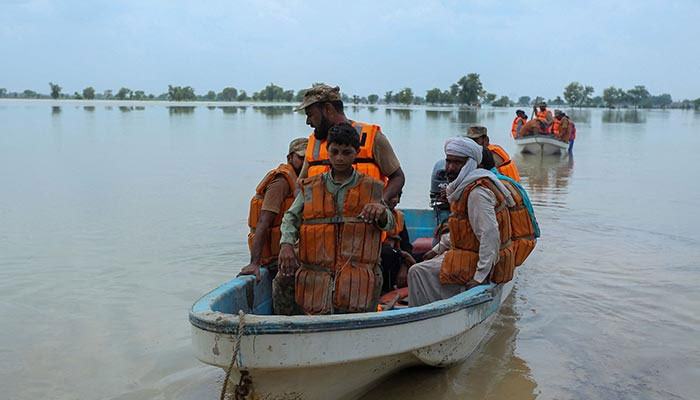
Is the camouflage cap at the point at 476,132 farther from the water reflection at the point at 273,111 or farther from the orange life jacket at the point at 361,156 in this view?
the water reflection at the point at 273,111

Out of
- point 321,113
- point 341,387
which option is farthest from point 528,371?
point 321,113

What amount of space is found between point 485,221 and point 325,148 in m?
1.21

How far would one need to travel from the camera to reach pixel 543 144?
23.2m

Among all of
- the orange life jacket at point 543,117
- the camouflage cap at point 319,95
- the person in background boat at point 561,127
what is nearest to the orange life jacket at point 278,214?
the camouflage cap at point 319,95

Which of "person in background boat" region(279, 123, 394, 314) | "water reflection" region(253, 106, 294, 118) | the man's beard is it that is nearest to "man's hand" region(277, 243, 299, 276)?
"person in background boat" region(279, 123, 394, 314)

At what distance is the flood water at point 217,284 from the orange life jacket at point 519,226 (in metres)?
1.02

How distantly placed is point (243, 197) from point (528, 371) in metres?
8.85

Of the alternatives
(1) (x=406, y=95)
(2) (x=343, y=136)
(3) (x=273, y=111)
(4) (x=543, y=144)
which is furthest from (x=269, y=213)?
(1) (x=406, y=95)

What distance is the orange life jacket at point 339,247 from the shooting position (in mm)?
4113

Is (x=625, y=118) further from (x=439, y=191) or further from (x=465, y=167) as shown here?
(x=465, y=167)

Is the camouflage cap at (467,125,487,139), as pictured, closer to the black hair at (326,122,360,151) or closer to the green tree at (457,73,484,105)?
the black hair at (326,122,360,151)

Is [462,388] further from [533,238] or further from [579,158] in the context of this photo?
[579,158]

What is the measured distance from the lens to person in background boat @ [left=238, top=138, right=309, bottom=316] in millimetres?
4727

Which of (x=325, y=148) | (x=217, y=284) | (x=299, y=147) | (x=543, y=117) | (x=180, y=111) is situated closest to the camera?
(x=325, y=148)
